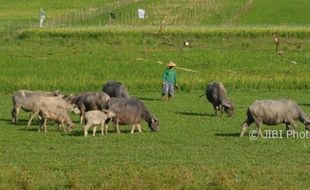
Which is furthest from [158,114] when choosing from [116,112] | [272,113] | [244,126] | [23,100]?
[272,113]

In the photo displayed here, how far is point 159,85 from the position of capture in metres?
42.3

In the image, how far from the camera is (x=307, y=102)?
3591 cm

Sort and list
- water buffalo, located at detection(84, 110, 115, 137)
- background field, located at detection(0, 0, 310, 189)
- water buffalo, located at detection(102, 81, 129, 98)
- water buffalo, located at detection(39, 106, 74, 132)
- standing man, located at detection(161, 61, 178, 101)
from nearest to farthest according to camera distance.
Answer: background field, located at detection(0, 0, 310, 189) < water buffalo, located at detection(84, 110, 115, 137) < water buffalo, located at detection(39, 106, 74, 132) < water buffalo, located at detection(102, 81, 129, 98) < standing man, located at detection(161, 61, 178, 101)

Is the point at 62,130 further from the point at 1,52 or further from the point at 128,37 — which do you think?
Answer: the point at 128,37

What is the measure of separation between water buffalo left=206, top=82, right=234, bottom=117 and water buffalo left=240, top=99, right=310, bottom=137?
5974 millimetres

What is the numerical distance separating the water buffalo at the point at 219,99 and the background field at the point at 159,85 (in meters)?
0.66

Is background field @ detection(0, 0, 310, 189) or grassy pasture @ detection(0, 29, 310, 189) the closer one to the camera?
grassy pasture @ detection(0, 29, 310, 189)

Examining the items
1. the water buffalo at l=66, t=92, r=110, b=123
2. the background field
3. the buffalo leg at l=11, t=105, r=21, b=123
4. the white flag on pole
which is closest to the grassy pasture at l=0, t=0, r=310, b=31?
the background field

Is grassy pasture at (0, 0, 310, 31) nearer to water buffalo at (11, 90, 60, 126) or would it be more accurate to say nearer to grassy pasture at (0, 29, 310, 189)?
grassy pasture at (0, 29, 310, 189)

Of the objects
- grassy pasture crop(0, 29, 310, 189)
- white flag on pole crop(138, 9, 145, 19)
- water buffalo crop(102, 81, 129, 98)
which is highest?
white flag on pole crop(138, 9, 145, 19)

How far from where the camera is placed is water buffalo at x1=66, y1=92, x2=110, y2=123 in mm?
27344

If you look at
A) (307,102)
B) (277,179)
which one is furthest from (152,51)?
(277,179)

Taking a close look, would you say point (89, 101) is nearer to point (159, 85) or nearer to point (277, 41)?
point (159, 85)

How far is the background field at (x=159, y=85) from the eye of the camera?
19.1m
